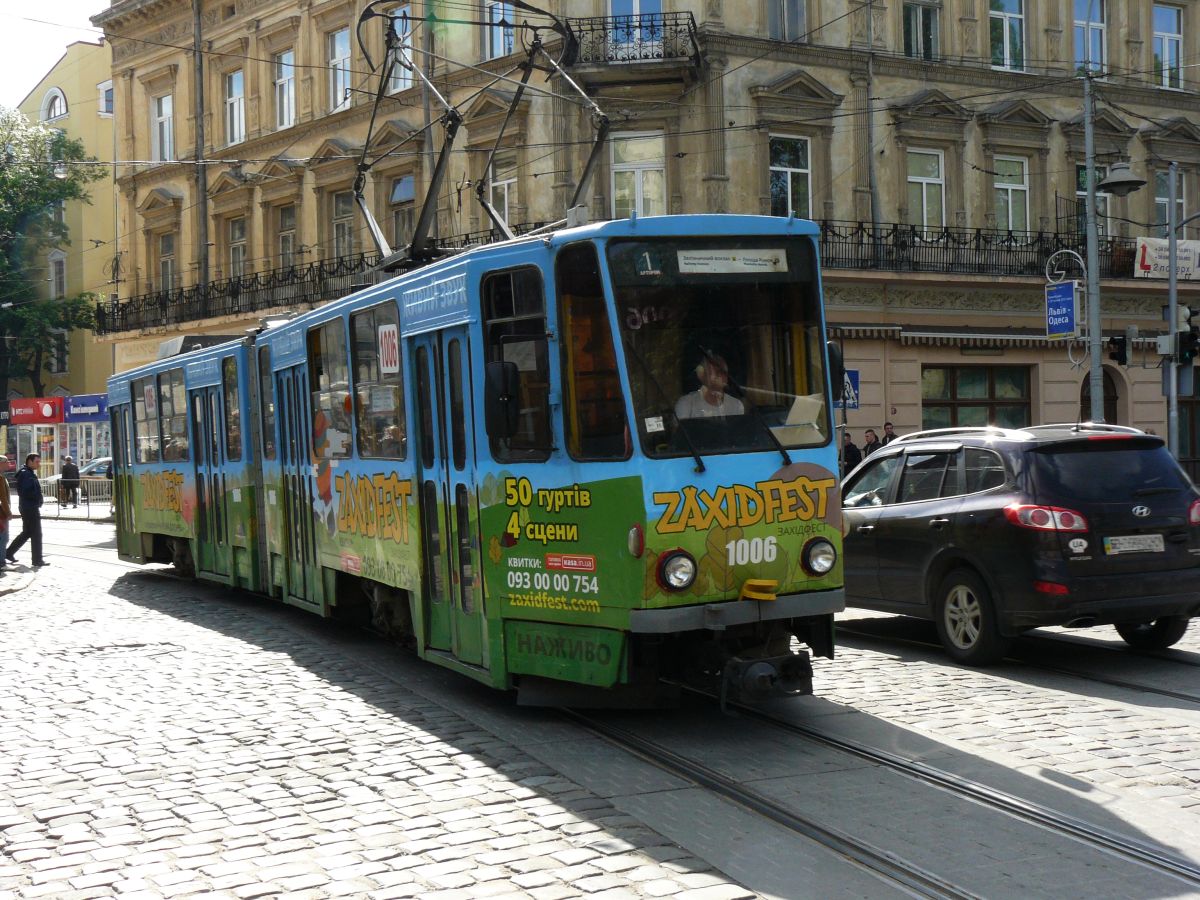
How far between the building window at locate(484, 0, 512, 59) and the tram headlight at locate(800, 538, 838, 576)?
2303 cm

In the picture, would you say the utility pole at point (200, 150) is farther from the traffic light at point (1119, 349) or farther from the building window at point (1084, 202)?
the traffic light at point (1119, 349)

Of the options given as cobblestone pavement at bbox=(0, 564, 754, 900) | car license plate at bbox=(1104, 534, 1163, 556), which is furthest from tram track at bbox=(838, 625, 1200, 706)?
cobblestone pavement at bbox=(0, 564, 754, 900)

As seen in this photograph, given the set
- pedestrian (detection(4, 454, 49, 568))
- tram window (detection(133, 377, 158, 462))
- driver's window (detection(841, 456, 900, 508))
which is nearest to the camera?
driver's window (detection(841, 456, 900, 508))

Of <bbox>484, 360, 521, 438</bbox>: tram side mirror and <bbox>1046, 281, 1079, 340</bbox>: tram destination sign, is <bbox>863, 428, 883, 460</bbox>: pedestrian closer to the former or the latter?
<bbox>1046, 281, 1079, 340</bbox>: tram destination sign

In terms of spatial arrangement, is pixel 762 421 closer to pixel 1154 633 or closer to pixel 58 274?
pixel 1154 633

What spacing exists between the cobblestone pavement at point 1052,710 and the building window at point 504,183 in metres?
19.4

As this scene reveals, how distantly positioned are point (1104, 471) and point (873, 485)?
223cm

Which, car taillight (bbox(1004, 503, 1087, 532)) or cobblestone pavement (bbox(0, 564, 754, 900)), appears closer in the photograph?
cobblestone pavement (bbox(0, 564, 754, 900))

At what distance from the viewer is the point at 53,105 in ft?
203

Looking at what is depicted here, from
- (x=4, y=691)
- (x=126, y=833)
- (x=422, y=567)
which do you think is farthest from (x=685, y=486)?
(x=4, y=691)

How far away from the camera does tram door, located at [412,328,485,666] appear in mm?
8711

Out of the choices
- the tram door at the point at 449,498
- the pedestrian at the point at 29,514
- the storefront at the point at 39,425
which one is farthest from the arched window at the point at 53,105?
the tram door at the point at 449,498

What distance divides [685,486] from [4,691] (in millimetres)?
5385

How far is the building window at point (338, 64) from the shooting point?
3434 cm
